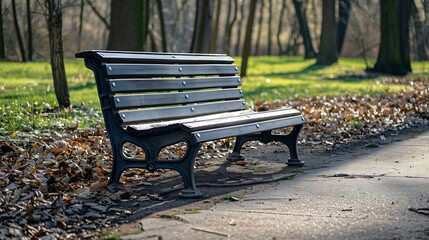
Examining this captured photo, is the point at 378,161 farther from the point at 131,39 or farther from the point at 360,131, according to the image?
the point at 131,39

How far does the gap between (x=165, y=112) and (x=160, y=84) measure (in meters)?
0.26

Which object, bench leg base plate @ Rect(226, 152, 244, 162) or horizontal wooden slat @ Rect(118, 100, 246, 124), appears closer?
horizontal wooden slat @ Rect(118, 100, 246, 124)

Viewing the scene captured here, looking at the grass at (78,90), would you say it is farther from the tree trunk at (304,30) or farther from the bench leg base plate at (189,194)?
the tree trunk at (304,30)

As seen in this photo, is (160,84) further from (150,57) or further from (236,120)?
(236,120)

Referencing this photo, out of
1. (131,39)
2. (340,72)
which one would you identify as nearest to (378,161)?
(131,39)

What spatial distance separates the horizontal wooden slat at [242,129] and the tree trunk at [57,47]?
14.9 feet

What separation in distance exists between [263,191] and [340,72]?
23.5 metres

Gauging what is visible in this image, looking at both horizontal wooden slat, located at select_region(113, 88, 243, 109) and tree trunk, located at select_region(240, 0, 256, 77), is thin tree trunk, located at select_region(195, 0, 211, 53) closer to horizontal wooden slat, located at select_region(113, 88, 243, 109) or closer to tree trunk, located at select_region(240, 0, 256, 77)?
Result: tree trunk, located at select_region(240, 0, 256, 77)

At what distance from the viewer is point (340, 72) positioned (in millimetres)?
29641

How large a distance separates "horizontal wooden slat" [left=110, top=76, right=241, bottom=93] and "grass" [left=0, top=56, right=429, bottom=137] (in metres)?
2.28

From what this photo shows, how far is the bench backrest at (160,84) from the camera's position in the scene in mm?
6484

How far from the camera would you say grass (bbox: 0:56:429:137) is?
10094 mm

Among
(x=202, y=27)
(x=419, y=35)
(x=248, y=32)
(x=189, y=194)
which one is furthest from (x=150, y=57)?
(x=419, y=35)

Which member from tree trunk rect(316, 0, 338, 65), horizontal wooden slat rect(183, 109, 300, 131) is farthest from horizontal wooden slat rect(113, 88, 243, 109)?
tree trunk rect(316, 0, 338, 65)
